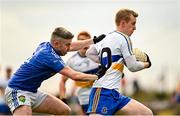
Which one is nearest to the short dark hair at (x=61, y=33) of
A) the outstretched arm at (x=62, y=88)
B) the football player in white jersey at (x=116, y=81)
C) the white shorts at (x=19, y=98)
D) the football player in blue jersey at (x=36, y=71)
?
the football player in blue jersey at (x=36, y=71)

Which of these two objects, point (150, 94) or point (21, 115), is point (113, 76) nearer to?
point (21, 115)

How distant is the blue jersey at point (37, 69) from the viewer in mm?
11539

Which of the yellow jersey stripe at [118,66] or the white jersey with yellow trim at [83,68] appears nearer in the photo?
the yellow jersey stripe at [118,66]

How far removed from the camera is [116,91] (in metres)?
11.8

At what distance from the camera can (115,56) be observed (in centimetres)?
1175

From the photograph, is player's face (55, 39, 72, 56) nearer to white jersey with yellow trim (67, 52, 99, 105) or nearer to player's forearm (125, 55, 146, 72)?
player's forearm (125, 55, 146, 72)

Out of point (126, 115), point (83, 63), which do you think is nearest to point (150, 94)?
point (83, 63)

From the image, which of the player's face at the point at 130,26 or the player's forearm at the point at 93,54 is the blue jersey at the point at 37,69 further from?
the player's face at the point at 130,26

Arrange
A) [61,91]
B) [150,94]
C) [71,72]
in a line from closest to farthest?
1. [71,72]
2. [61,91]
3. [150,94]

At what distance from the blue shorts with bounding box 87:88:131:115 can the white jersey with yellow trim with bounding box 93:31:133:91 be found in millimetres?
94

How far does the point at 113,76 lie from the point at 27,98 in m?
1.39

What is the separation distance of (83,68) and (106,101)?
3.81 meters

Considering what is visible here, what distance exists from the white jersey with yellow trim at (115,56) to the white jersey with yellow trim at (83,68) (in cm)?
346

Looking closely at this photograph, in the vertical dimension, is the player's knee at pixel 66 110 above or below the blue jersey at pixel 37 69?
below
